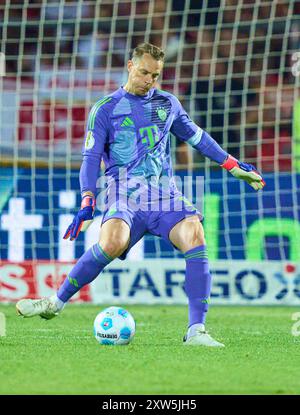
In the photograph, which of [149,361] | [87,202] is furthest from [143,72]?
[149,361]

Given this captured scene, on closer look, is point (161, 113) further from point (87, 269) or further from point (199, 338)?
point (199, 338)

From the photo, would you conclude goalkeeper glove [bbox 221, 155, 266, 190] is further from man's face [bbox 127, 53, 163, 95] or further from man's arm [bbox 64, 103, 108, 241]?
man's arm [bbox 64, 103, 108, 241]

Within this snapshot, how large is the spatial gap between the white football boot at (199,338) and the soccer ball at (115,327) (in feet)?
1.23

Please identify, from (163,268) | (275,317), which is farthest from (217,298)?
(275,317)

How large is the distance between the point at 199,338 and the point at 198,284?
344 millimetres

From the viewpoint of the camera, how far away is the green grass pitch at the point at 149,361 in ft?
16.1

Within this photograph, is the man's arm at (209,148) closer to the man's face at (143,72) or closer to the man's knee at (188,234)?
the man's face at (143,72)

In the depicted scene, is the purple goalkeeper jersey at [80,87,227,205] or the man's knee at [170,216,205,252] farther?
the purple goalkeeper jersey at [80,87,227,205]

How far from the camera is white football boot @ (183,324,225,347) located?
6.67 metres

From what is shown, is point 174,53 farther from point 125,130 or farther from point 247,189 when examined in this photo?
point 125,130

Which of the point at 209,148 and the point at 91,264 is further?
the point at 209,148

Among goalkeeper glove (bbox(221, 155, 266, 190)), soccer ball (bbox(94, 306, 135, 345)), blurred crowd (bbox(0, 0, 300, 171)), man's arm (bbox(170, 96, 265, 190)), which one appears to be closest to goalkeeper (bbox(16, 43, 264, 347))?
man's arm (bbox(170, 96, 265, 190))

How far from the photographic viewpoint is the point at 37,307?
22.4 feet

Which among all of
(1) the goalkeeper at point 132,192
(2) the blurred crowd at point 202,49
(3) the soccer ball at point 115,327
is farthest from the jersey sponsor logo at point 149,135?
(2) the blurred crowd at point 202,49
